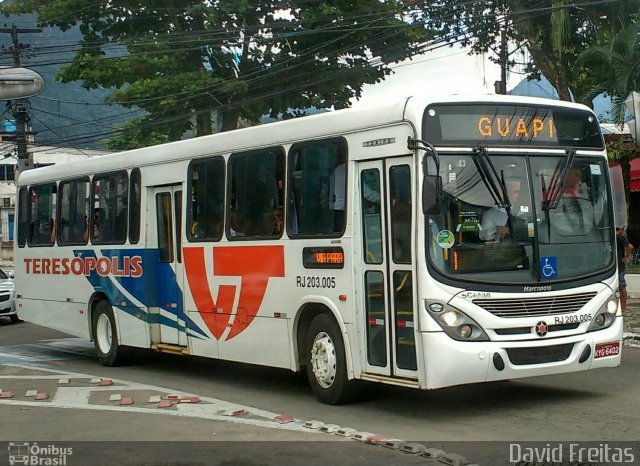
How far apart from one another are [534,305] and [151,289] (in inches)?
251

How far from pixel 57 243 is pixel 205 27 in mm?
16496

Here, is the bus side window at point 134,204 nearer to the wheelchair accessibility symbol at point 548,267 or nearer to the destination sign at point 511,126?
the destination sign at point 511,126

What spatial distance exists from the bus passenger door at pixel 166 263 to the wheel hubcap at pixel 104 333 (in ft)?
5.09

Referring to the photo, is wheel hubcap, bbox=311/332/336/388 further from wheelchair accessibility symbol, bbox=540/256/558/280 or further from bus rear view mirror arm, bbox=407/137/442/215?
wheelchair accessibility symbol, bbox=540/256/558/280

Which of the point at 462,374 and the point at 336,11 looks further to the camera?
the point at 336,11

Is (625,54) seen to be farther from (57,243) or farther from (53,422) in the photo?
(53,422)

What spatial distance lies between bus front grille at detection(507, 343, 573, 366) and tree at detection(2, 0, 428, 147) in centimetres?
2128

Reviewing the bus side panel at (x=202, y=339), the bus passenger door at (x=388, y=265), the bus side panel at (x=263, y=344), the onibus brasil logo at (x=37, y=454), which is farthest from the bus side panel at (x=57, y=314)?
the bus passenger door at (x=388, y=265)

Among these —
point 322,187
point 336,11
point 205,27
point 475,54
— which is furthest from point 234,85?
point 322,187

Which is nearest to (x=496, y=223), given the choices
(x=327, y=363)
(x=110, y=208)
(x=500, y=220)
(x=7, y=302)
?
(x=500, y=220)

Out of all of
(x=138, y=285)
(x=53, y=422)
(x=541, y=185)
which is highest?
(x=541, y=185)

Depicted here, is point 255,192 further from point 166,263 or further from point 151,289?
point 151,289

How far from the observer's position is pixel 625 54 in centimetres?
2322

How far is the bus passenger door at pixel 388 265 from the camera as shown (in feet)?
30.9
